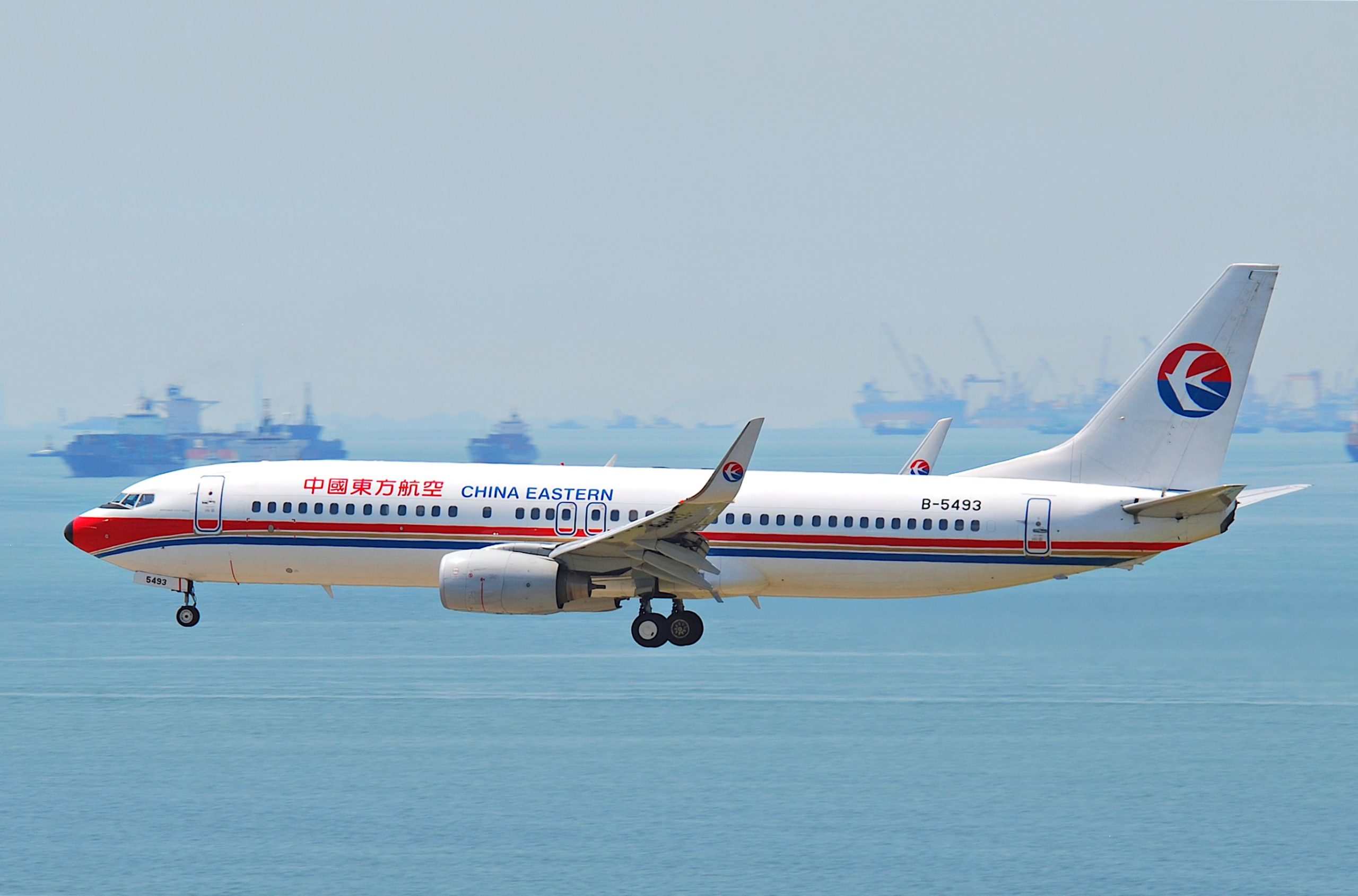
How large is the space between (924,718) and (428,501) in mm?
36326

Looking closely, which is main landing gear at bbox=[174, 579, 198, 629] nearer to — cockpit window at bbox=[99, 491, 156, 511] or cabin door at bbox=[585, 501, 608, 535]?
cockpit window at bbox=[99, 491, 156, 511]

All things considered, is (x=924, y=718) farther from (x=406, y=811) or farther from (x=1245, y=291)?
(x=1245, y=291)

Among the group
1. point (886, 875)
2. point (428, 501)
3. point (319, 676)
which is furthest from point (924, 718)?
point (428, 501)

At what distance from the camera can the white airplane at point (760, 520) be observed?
43562 millimetres

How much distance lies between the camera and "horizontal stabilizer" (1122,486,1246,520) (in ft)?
138

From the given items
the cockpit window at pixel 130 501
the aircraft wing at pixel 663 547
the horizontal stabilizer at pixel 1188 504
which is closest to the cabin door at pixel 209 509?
the cockpit window at pixel 130 501

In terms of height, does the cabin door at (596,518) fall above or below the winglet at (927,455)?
below

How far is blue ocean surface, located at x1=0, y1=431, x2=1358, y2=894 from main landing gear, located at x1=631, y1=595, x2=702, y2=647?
2253 cm

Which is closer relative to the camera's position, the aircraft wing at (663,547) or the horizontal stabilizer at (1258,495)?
the aircraft wing at (663,547)

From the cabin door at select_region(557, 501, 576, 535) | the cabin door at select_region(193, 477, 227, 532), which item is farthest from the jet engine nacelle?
the cabin door at select_region(193, 477, 227, 532)

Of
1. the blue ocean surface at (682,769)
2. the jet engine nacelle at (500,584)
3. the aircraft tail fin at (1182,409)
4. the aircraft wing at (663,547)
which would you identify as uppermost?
the aircraft tail fin at (1182,409)

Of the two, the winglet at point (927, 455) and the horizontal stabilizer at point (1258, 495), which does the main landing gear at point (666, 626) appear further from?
the horizontal stabilizer at point (1258, 495)

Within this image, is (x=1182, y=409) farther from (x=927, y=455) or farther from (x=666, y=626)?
(x=666, y=626)

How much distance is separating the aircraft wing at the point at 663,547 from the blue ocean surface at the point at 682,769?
24401 millimetres
